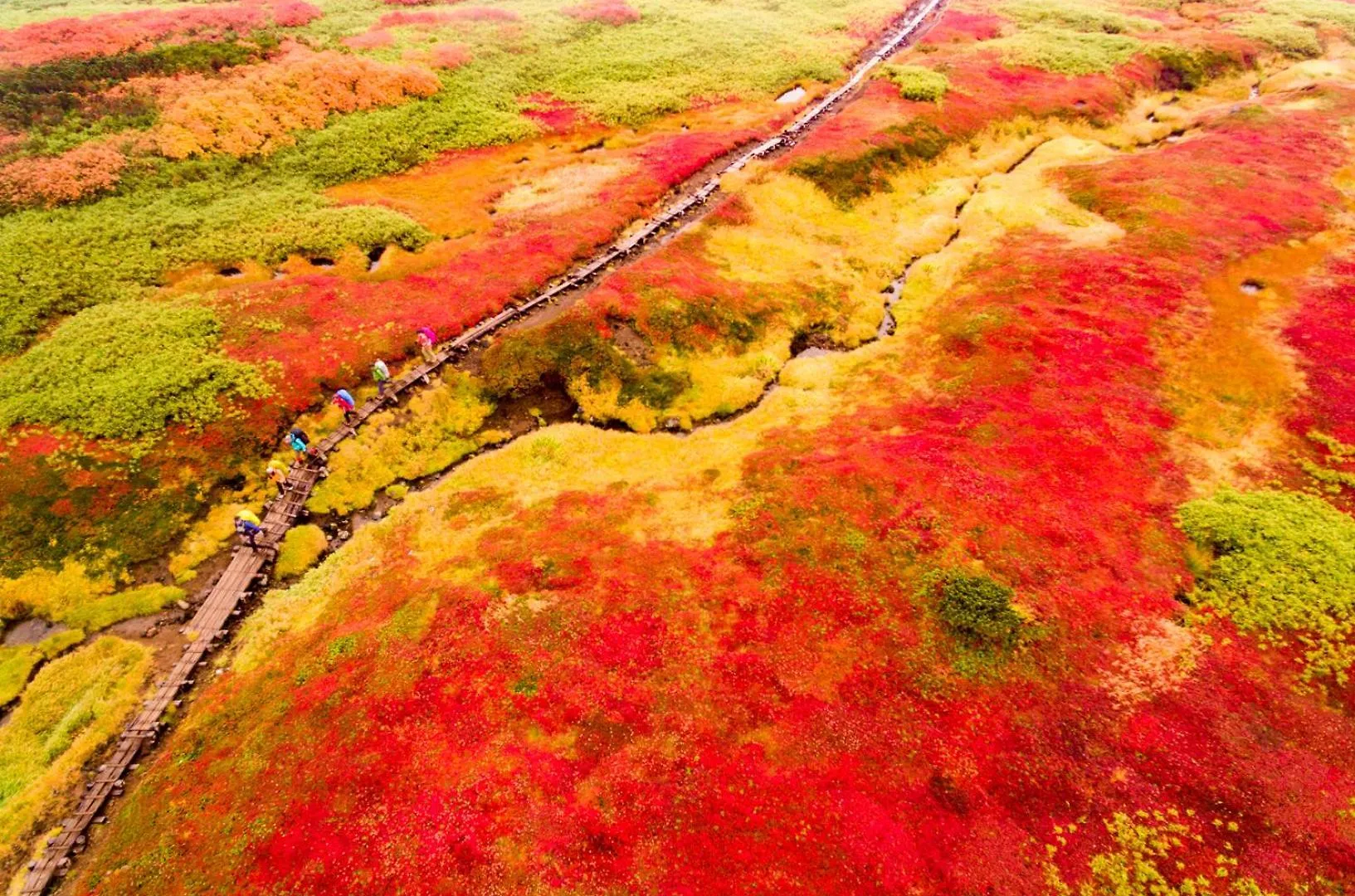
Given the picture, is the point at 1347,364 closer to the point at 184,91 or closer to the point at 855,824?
the point at 855,824

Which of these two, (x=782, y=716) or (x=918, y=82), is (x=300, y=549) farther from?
(x=918, y=82)

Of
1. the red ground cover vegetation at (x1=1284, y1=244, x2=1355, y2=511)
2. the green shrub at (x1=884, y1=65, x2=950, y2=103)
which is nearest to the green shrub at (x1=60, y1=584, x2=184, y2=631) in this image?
the red ground cover vegetation at (x1=1284, y1=244, x2=1355, y2=511)

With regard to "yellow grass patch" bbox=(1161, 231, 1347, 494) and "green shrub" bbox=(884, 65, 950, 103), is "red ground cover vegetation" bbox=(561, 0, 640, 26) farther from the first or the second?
"yellow grass patch" bbox=(1161, 231, 1347, 494)

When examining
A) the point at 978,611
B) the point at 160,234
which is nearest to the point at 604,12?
the point at 160,234

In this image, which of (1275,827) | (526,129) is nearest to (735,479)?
(1275,827)

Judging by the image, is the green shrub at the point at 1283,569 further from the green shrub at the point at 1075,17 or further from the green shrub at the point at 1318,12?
the green shrub at the point at 1318,12

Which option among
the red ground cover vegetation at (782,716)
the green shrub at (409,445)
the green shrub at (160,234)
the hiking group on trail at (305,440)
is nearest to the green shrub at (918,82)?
the red ground cover vegetation at (782,716)
